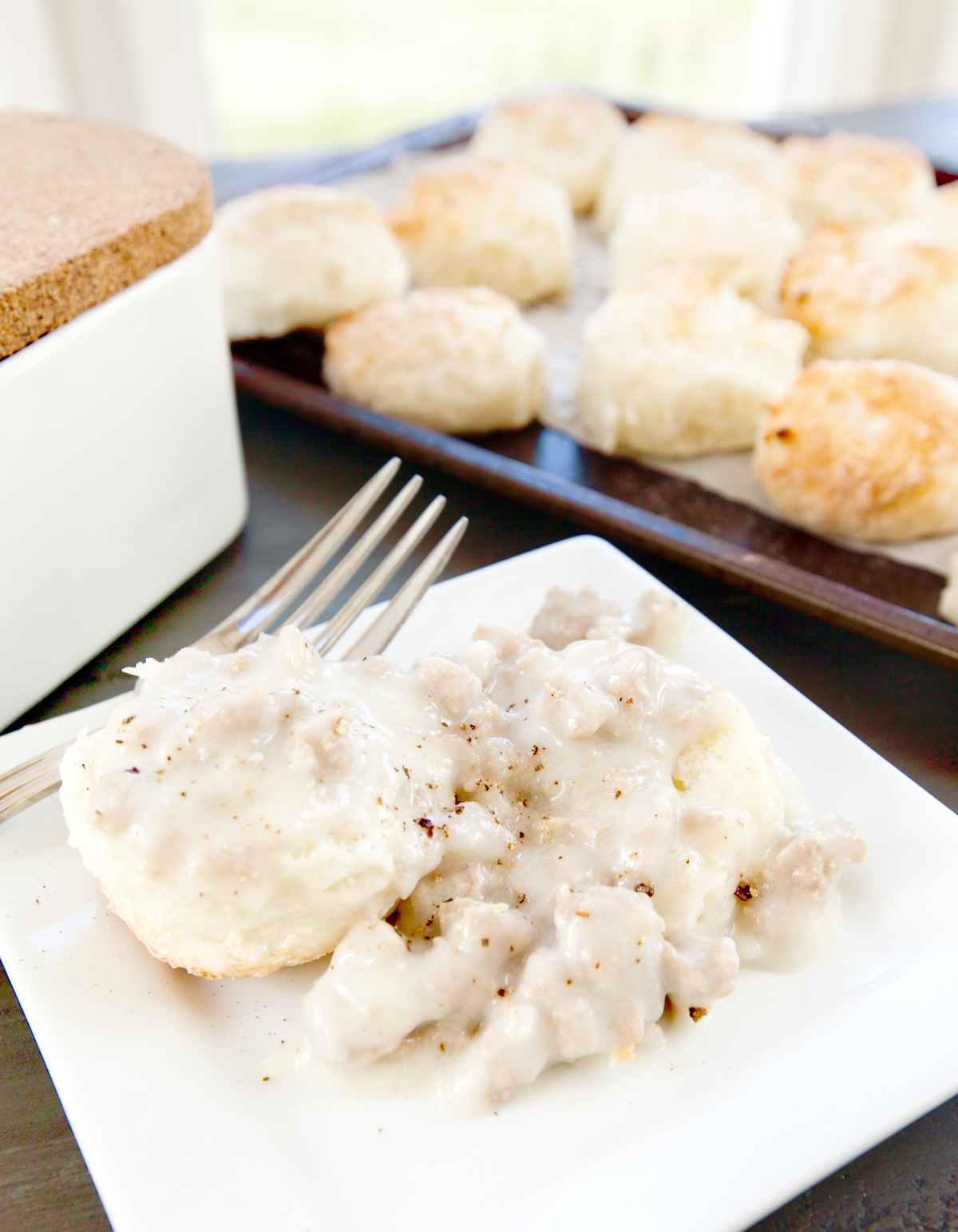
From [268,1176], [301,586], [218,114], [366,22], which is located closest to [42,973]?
[268,1176]

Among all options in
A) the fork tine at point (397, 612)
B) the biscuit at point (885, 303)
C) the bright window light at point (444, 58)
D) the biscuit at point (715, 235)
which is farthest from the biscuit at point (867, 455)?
the bright window light at point (444, 58)

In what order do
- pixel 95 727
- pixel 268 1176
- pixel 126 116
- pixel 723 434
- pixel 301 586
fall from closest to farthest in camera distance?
pixel 268 1176
pixel 95 727
pixel 301 586
pixel 723 434
pixel 126 116

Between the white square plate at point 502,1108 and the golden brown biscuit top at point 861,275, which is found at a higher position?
the golden brown biscuit top at point 861,275

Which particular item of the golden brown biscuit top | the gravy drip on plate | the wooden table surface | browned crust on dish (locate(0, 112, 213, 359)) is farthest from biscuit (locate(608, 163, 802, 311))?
the gravy drip on plate

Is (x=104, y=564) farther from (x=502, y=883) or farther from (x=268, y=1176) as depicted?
(x=268, y=1176)

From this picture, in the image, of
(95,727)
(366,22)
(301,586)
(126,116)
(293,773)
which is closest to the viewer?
(293,773)

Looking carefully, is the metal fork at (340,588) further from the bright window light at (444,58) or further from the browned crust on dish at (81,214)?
the bright window light at (444,58)

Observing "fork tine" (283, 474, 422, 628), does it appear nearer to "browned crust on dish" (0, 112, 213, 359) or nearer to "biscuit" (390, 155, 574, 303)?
"browned crust on dish" (0, 112, 213, 359)
